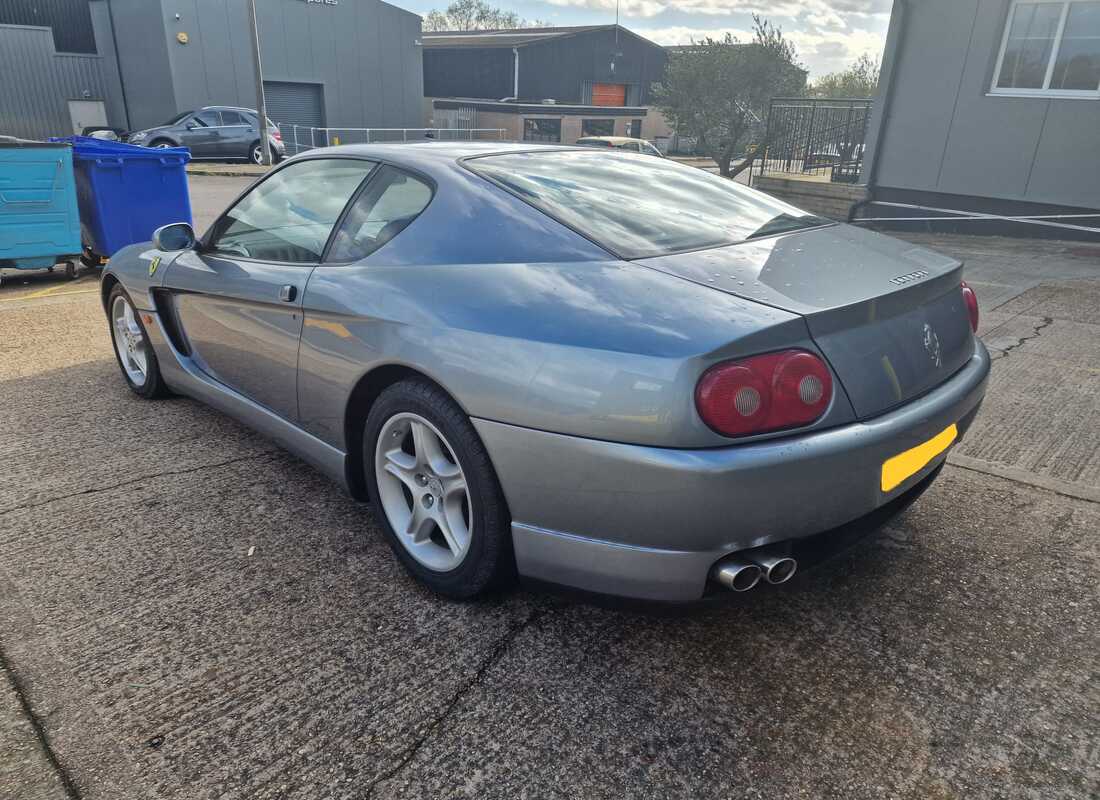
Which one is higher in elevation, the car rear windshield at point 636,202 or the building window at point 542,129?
the car rear windshield at point 636,202

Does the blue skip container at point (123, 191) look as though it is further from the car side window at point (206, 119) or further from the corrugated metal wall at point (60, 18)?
the corrugated metal wall at point (60, 18)

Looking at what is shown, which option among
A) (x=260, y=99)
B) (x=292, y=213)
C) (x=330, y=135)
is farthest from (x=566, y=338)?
(x=330, y=135)

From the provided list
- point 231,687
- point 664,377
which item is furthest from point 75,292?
point 664,377

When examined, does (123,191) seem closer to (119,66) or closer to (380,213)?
(380,213)

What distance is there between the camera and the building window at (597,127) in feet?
135

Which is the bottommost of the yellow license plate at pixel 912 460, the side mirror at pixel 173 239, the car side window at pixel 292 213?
the yellow license plate at pixel 912 460

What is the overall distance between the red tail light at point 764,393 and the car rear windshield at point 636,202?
573 mm

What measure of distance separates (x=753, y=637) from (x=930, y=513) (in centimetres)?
114

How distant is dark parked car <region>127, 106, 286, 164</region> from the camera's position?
69.0 ft

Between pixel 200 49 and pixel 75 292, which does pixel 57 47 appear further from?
pixel 75 292

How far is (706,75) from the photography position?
23.8 meters

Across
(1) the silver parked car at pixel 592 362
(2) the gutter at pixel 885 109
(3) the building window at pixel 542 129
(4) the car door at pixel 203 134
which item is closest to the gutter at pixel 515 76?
(3) the building window at pixel 542 129

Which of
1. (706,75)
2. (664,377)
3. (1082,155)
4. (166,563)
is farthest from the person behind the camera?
(706,75)

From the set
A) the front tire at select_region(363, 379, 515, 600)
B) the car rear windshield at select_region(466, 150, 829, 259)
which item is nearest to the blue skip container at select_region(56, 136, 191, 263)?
the car rear windshield at select_region(466, 150, 829, 259)
